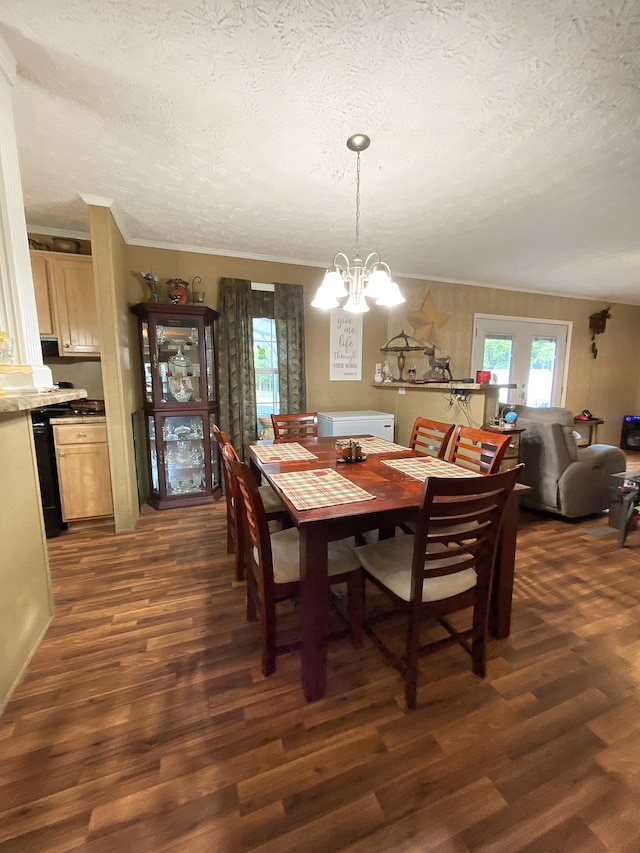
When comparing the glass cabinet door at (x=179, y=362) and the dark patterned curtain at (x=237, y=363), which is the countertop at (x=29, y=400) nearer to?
the glass cabinet door at (x=179, y=362)

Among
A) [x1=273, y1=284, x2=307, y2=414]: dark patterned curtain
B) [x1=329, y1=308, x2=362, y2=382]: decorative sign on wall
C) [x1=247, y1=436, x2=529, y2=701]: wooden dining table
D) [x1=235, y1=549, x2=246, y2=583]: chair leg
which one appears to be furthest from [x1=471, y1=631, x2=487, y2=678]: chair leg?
[x1=329, y1=308, x2=362, y2=382]: decorative sign on wall

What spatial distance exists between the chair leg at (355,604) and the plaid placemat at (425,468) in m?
0.55

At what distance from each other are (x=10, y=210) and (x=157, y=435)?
1987 millimetres

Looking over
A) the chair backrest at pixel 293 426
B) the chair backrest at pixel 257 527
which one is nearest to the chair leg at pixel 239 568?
the chair backrest at pixel 257 527

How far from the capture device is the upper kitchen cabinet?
2.77 meters

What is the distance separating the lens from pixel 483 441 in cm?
197

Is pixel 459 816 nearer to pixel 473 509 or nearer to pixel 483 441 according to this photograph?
pixel 473 509

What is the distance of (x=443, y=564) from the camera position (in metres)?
1.48

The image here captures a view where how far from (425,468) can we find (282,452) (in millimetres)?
881

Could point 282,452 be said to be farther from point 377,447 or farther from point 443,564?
point 443,564

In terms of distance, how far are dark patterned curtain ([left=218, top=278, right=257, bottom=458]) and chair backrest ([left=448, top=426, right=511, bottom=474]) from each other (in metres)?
2.21

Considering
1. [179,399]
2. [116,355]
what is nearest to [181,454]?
[179,399]

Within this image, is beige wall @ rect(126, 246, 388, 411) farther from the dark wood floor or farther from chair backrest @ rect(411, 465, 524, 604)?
chair backrest @ rect(411, 465, 524, 604)

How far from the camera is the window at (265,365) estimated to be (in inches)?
150
